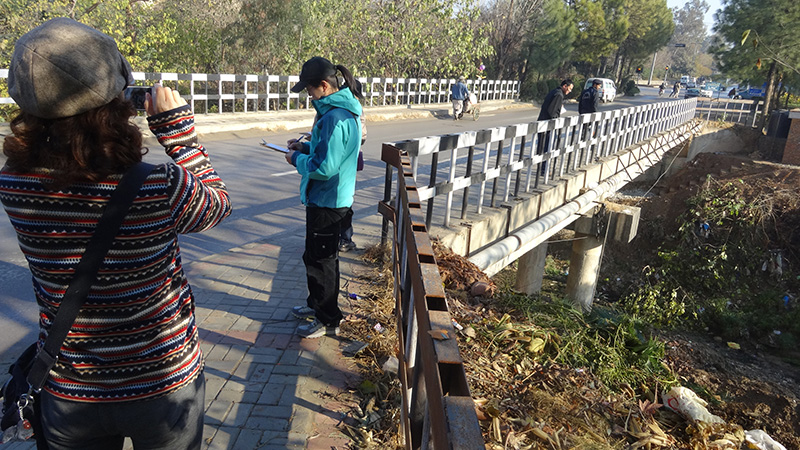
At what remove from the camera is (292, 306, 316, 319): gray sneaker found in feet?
14.5

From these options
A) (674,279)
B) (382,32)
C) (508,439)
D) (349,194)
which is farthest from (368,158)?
(382,32)

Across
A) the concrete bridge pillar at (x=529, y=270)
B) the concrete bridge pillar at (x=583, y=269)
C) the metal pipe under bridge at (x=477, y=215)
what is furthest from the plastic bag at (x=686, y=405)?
the concrete bridge pillar at (x=583, y=269)

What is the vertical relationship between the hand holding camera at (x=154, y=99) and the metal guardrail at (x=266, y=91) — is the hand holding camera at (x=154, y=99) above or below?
above

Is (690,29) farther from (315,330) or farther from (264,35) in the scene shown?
(315,330)

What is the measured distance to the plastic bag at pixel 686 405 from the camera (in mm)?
4359

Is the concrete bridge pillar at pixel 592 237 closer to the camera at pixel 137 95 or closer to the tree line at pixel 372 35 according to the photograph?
the camera at pixel 137 95

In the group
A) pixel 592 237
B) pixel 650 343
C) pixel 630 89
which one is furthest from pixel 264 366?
pixel 630 89

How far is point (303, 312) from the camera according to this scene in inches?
175

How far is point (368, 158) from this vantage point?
12734mm

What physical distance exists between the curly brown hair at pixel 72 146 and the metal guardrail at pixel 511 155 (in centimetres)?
375

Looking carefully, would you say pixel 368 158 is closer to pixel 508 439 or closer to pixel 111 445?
pixel 508 439

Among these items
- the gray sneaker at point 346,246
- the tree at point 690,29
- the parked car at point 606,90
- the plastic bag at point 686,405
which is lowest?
the plastic bag at point 686,405

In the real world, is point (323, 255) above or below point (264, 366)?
above

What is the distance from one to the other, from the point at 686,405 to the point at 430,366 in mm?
3480
